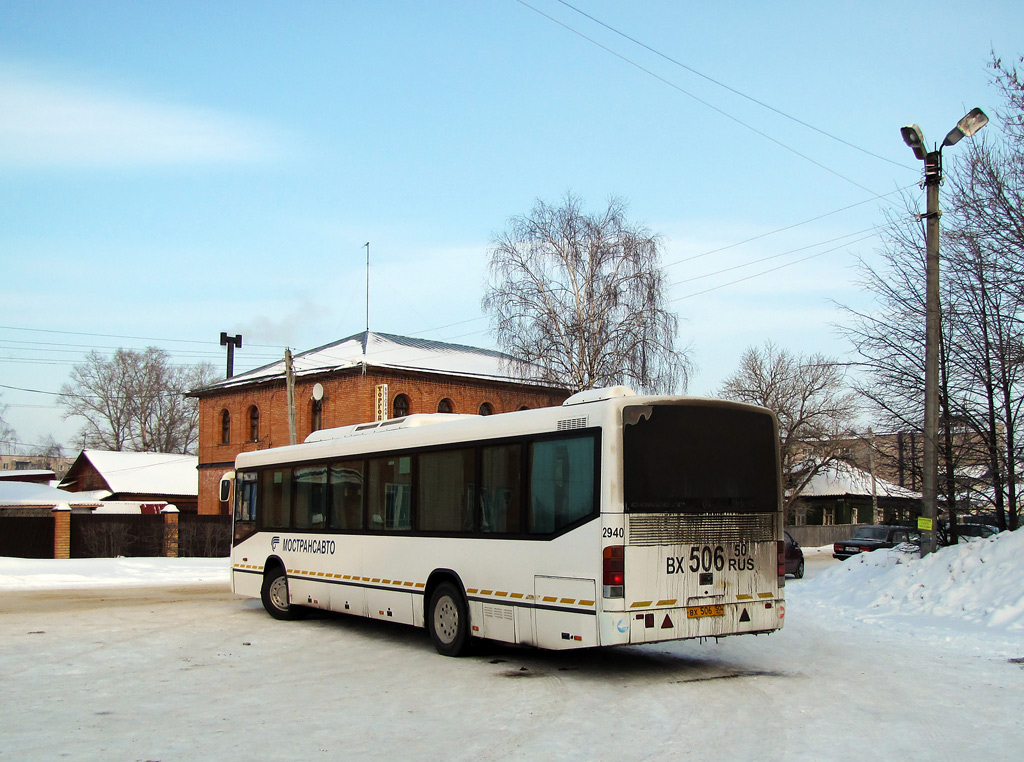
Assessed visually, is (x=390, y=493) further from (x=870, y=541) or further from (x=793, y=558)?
(x=870, y=541)

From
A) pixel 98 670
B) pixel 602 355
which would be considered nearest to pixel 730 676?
pixel 98 670

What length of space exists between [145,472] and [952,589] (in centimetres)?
5878

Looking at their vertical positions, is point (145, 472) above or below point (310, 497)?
above

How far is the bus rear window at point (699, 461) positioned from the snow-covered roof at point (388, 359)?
→ 101 ft

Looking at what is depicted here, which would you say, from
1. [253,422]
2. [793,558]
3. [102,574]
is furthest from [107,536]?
[793,558]

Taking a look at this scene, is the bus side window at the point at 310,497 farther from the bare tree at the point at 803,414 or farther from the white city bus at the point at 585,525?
the bare tree at the point at 803,414

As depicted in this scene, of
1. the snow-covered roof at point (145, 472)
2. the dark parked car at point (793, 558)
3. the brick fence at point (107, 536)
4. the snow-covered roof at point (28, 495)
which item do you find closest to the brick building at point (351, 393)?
the brick fence at point (107, 536)

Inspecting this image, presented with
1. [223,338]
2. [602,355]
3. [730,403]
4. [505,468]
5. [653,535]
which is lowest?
[653,535]

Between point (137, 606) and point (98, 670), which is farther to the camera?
point (137, 606)

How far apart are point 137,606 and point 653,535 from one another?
39.6 feet

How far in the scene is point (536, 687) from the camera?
369 inches

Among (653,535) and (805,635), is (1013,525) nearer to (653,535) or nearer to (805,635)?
(805,635)

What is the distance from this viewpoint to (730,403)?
1039 cm

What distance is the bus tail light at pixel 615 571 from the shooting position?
918 centimetres
